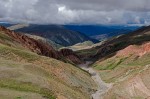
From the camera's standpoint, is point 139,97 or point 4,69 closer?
point 4,69

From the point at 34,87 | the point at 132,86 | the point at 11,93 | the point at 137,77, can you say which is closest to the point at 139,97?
the point at 132,86

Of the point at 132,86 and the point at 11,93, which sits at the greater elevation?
the point at 11,93

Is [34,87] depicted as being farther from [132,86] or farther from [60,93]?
[132,86]

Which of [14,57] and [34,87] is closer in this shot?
[34,87]

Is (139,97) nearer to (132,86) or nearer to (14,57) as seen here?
(132,86)

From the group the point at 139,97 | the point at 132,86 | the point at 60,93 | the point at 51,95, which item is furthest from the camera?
the point at 132,86

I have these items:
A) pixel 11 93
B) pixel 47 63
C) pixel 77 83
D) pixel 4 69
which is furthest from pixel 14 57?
pixel 11 93

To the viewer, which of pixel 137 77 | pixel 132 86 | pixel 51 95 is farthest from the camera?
pixel 137 77

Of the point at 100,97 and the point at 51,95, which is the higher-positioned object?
the point at 51,95

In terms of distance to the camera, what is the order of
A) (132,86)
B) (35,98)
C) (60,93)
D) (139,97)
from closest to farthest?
(35,98) → (60,93) → (139,97) → (132,86)
